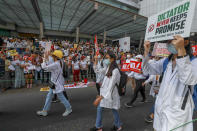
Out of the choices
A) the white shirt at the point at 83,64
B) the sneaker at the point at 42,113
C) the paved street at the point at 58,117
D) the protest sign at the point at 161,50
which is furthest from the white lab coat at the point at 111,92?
the white shirt at the point at 83,64

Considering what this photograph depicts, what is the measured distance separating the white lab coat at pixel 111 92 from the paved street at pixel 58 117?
867mm

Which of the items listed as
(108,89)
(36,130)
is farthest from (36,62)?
(108,89)

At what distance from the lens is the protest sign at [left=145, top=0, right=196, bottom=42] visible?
1.83m

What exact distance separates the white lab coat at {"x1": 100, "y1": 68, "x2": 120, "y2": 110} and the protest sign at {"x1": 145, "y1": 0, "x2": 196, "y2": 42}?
119 cm

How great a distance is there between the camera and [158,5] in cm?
2439

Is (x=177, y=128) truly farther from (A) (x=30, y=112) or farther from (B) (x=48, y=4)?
(B) (x=48, y=4)

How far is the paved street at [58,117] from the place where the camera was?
2.95 metres

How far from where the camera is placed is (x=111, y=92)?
7.81 ft

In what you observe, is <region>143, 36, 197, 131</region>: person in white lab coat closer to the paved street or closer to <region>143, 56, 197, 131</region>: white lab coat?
<region>143, 56, 197, 131</region>: white lab coat

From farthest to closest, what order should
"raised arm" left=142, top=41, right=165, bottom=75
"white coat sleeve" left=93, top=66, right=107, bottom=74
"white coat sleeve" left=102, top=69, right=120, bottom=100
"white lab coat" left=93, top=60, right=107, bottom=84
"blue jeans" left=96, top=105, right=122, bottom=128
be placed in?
"white lab coat" left=93, top=60, right=107, bottom=84 < "white coat sleeve" left=93, top=66, right=107, bottom=74 < "blue jeans" left=96, top=105, right=122, bottom=128 < "white coat sleeve" left=102, top=69, right=120, bottom=100 < "raised arm" left=142, top=41, right=165, bottom=75

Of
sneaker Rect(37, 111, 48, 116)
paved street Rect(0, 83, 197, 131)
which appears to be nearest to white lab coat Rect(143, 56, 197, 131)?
paved street Rect(0, 83, 197, 131)

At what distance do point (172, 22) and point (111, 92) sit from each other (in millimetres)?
1775

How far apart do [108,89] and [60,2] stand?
1061 cm

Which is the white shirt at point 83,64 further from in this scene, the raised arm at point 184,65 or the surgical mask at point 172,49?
the raised arm at point 184,65
